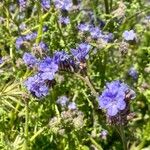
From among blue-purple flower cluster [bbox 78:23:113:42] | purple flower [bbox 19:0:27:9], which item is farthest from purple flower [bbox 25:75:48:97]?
purple flower [bbox 19:0:27:9]

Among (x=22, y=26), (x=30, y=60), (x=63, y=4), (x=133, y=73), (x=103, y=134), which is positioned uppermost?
(x=63, y=4)

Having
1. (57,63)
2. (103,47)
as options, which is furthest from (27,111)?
(103,47)

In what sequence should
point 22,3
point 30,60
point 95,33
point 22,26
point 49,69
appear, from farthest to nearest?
point 22,26 → point 22,3 → point 95,33 → point 30,60 → point 49,69

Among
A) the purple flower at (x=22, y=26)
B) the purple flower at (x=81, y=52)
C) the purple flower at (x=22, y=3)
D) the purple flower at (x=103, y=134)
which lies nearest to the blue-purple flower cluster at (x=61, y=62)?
the purple flower at (x=81, y=52)

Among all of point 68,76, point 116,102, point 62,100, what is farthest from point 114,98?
point 62,100

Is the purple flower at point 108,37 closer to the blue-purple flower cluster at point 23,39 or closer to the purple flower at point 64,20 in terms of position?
the purple flower at point 64,20

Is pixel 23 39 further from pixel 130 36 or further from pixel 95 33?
pixel 130 36
